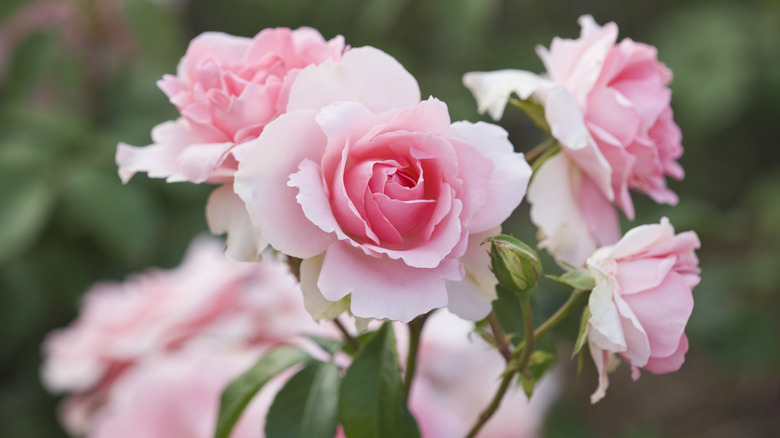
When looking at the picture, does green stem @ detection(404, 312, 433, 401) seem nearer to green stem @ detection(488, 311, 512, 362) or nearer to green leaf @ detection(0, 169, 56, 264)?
green stem @ detection(488, 311, 512, 362)

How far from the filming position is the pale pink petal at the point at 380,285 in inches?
10.5

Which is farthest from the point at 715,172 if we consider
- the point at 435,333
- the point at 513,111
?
the point at 435,333

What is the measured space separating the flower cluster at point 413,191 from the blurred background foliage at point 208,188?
49 cm

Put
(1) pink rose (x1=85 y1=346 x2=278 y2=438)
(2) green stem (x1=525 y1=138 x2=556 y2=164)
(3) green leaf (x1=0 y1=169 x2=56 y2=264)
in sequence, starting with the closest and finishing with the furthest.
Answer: (2) green stem (x1=525 y1=138 x2=556 y2=164), (1) pink rose (x1=85 y1=346 x2=278 y2=438), (3) green leaf (x1=0 y1=169 x2=56 y2=264)

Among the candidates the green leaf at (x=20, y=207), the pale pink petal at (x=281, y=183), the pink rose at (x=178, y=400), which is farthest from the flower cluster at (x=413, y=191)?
the green leaf at (x=20, y=207)

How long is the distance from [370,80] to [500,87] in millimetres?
95

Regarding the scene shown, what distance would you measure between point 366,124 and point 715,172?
154cm

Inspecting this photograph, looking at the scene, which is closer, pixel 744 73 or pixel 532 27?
pixel 744 73

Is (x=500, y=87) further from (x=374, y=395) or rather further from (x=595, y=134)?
(x=374, y=395)

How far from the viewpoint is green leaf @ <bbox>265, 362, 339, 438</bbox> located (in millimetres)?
362

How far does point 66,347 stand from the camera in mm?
644

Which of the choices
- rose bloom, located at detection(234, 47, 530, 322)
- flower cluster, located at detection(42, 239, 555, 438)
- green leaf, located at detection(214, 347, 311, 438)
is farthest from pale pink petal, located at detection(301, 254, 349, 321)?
flower cluster, located at detection(42, 239, 555, 438)

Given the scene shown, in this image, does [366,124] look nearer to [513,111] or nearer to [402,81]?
[402,81]

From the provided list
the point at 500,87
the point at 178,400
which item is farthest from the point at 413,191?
the point at 178,400
